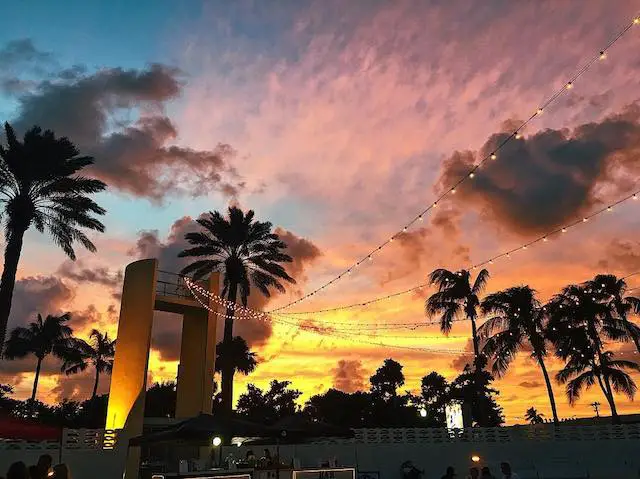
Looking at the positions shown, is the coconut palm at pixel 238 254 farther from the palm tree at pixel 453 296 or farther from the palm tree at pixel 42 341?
the palm tree at pixel 42 341

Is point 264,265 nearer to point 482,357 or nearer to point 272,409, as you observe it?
point 482,357

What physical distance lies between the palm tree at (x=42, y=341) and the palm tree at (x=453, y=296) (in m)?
36.2

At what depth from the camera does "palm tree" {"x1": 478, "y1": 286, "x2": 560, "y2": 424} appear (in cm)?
3166

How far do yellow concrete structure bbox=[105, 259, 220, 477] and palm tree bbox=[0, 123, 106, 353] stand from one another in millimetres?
3152

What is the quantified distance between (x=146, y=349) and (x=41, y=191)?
26.8 feet

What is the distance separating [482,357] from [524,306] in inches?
157

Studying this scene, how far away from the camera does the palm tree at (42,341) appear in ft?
160

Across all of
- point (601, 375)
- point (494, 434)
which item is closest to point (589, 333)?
point (601, 375)

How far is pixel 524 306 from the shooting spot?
105ft

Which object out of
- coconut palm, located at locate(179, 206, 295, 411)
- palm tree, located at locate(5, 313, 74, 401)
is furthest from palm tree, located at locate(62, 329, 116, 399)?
coconut palm, located at locate(179, 206, 295, 411)

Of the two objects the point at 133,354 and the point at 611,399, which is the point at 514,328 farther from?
the point at 133,354

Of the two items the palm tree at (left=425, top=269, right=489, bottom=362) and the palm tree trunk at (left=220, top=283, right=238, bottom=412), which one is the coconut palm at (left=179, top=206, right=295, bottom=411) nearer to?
the palm tree trunk at (left=220, top=283, right=238, bottom=412)

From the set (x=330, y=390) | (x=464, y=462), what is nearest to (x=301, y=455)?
(x=464, y=462)

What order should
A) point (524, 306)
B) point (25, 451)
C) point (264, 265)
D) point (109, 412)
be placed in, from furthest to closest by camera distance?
point (524, 306) → point (264, 265) → point (109, 412) → point (25, 451)
